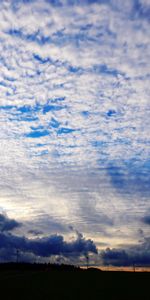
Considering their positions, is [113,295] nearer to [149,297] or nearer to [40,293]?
[149,297]

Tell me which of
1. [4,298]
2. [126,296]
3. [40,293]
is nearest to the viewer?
[4,298]

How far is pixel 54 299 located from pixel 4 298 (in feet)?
40.7

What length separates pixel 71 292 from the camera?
106 metres

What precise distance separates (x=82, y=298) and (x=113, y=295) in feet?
37.8

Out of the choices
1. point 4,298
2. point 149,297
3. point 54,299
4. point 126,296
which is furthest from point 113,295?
point 4,298

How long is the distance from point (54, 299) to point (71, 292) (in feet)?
52.1

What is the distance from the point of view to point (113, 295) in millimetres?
100812

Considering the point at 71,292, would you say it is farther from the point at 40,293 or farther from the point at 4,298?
the point at 4,298

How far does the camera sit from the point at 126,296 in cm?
9738

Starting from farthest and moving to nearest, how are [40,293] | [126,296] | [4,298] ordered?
[40,293] < [126,296] < [4,298]

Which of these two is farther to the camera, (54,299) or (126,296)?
(126,296)

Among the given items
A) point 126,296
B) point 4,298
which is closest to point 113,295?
point 126,296

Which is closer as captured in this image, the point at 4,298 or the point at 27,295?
the point at 4,298

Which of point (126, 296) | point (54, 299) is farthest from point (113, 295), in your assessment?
point (54, 299)
